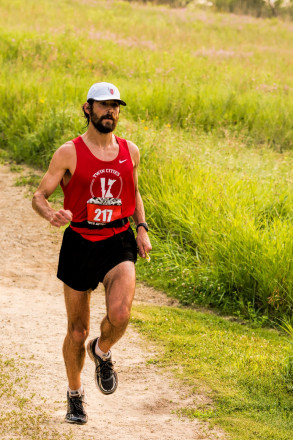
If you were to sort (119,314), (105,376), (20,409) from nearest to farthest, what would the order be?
(119,314), (105,376), (20,409)

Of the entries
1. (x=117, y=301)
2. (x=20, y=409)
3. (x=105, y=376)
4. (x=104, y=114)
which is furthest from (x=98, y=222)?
(x=20, y=409)

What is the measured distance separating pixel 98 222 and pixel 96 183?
0.27 meters

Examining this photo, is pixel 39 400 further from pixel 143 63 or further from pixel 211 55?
pixel 211 55

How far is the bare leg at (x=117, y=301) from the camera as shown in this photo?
14.0ft

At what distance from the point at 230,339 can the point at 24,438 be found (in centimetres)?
276

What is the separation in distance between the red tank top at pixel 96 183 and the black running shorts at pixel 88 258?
0.05m

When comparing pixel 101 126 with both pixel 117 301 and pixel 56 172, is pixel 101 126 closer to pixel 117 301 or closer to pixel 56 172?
pixel 56 172

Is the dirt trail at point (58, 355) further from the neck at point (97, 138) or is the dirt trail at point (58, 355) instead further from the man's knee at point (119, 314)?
the neck at point (97, 138)

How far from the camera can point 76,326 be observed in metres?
4.54

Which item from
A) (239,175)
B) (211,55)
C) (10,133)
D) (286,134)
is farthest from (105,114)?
(211,55)

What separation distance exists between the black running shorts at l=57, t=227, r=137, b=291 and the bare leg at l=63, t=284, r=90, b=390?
0.06m

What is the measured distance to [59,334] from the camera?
675 centimetres

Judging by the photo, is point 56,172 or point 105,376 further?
point 105,376

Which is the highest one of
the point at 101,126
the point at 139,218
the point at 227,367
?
the point at 101,126
